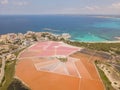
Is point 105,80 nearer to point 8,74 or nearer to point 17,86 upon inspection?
point 17,86

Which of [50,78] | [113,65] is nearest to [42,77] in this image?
[50,78]

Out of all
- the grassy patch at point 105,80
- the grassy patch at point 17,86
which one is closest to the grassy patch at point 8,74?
the grassy patch at point 17,86

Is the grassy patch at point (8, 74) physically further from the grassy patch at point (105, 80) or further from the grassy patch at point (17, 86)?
the grassy patch at point (105, 80)

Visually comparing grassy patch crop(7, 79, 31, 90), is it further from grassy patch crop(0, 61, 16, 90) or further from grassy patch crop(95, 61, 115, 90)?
grassy patch crop(95, 61, 115, 90)

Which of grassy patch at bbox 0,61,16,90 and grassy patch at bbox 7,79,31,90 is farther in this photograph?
grassy patch at bbox 0,61,16,90

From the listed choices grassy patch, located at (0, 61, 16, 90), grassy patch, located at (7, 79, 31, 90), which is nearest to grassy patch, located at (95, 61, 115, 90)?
grassy patch, located at (7, 79, 31, 90)

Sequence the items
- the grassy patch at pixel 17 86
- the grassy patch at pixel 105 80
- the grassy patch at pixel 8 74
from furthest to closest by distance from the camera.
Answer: the grassy patch at pixel 8 74 → the grassy patch at pixel 105 80 → the grassy patch at pixel 17 86

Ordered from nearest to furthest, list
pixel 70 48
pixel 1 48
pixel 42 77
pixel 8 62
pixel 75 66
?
pixel 42 77
pixel 75 66
pixel 8 62
pixel 70 48
pixel 1 48

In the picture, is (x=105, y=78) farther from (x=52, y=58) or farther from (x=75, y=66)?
(x=52, y=58)
